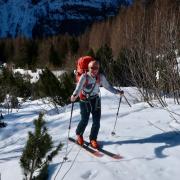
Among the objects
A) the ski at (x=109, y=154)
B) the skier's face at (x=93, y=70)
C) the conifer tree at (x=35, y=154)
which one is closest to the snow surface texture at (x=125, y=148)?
the ski at (x=109, y=154)

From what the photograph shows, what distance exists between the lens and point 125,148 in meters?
5.47

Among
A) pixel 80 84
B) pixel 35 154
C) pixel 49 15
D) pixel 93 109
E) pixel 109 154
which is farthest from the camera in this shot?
pixel 49 15

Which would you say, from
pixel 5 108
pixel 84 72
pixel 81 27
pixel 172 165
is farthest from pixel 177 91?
pixel 81 27

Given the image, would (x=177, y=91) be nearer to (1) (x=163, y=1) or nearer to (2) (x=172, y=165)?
(1) (x=163, y=1)

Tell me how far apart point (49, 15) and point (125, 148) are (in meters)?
132

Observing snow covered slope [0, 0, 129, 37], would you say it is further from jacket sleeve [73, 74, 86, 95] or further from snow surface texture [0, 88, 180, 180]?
jacket sleeve [73, 74, 86, 95]

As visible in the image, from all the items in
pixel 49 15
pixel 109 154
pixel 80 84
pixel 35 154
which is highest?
pixel 80 84

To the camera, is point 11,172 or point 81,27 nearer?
point 11,172

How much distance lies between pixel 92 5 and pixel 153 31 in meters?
139

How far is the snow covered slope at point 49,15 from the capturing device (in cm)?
12375

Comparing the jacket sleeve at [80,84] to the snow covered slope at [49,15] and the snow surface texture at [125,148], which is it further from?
the snow covered slope at [49,15]

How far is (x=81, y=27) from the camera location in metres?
129

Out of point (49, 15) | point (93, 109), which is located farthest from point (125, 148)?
point (49, 15)

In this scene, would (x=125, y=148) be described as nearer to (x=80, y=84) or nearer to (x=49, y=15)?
(x=80, y=84)
